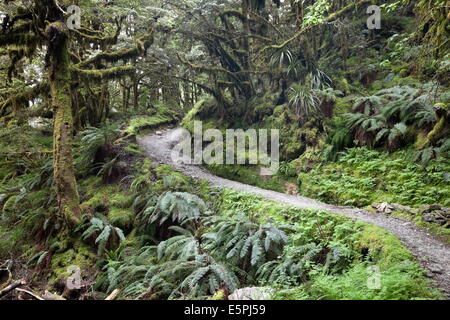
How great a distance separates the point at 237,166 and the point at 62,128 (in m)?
6.31

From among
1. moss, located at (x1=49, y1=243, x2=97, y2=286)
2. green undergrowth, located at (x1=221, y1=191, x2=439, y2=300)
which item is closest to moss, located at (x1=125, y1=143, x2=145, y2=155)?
moss, located at (x1=49, y1=243, x2=97, y2=286)

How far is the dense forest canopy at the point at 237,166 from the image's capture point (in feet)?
15.7

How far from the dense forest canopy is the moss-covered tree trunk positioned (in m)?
0.04

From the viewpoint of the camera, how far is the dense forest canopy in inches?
188

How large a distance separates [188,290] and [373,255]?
299cm

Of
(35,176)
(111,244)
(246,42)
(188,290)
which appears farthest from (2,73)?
(188,290)

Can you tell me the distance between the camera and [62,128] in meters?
6.96

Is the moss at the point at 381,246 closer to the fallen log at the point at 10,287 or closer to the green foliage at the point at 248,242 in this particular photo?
the green foliage at the point at 248,242

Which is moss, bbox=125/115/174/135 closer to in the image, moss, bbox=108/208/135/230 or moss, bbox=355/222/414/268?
moss, bbox=108/208/135/230

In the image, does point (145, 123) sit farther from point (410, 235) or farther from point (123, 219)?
point (410, 235)

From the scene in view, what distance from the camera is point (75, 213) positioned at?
7.20m

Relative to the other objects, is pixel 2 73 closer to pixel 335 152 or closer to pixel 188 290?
pixel 188 290

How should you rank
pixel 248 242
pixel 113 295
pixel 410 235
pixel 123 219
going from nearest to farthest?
1. pixel 113 295
2. pixel 410 235
3. pixel 248 242
4. pixel 123 219

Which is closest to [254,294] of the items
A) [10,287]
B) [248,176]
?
[10,287]
